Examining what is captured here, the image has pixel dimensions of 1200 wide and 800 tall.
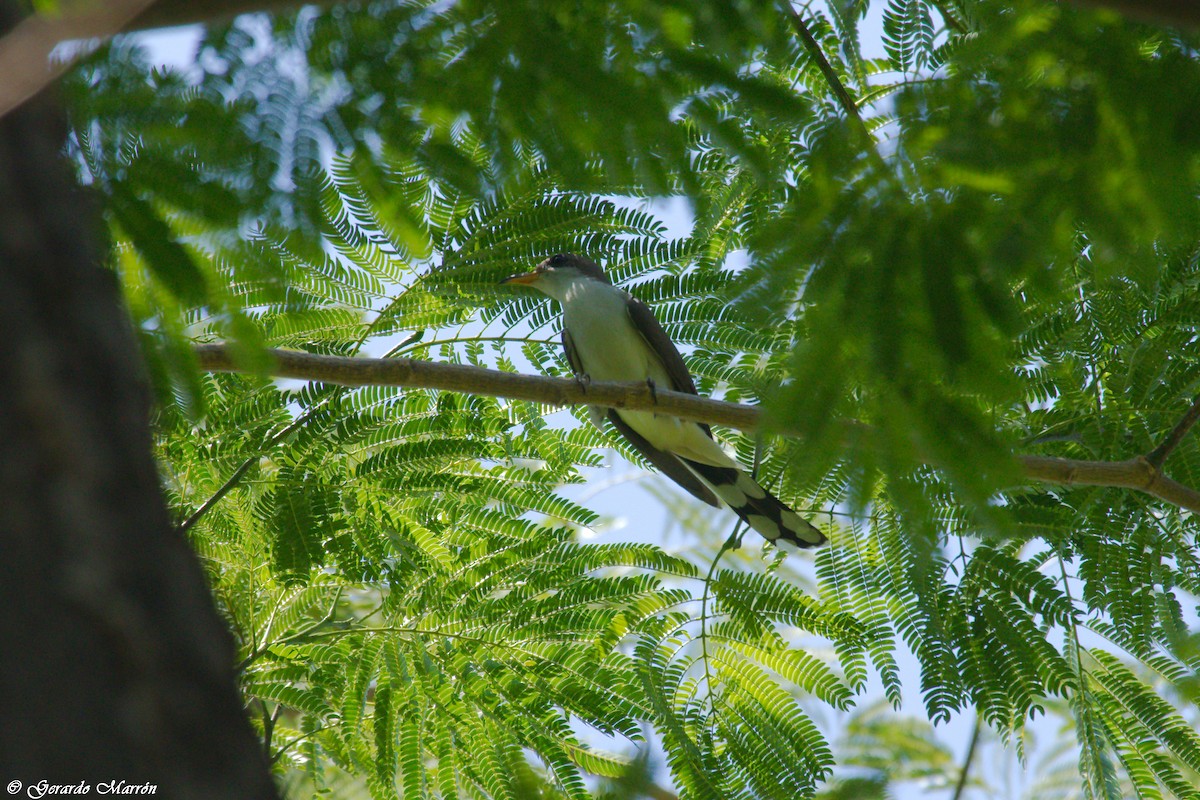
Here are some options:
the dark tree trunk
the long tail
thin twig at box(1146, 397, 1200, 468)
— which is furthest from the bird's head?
the dark tree trunk

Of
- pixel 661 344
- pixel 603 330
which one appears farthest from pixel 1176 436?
pixel 603 330

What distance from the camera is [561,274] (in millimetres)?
6336

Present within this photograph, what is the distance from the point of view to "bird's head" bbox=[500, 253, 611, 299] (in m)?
5.75

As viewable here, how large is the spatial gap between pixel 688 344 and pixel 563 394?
121 cm

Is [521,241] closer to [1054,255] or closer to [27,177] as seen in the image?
[1054,255]

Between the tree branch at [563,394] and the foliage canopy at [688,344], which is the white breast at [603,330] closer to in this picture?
the foliage canopy at [688,344]

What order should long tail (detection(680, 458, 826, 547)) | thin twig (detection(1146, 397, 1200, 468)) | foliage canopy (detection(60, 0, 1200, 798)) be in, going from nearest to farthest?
1. foliage canopy (detection(60, 0, 1200, 798))
2. thin twig (detection(1146, 397, 1200, 468))
3. long tail (detection(680, 458, 826, 547))

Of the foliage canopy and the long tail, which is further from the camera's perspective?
the long tail

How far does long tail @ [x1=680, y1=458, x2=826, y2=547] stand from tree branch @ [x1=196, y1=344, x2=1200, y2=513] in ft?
2.49

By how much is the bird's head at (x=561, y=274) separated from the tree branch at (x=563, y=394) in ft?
4.33

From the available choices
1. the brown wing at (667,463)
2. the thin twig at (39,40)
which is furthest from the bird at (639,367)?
the thin twig at (39,40)

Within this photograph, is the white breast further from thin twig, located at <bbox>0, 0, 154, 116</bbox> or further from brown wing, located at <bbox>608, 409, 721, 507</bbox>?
thin twig, located at <bbox>0, 0, 154, 116</bbox>

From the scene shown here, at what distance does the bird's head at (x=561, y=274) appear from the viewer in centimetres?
575

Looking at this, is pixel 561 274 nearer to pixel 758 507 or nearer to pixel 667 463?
pixel 667 463
